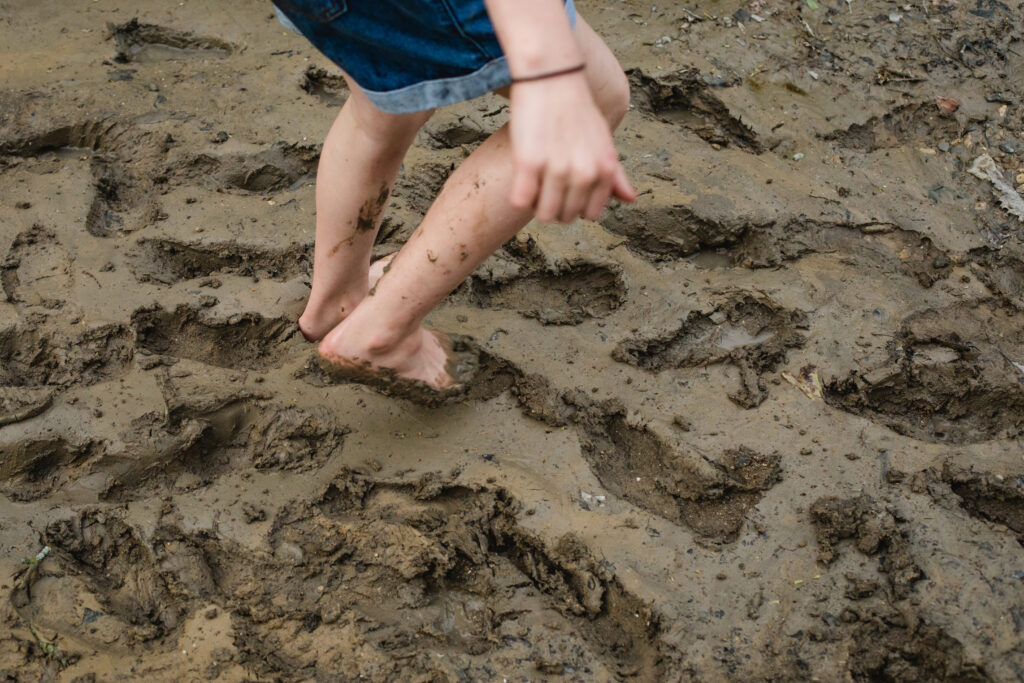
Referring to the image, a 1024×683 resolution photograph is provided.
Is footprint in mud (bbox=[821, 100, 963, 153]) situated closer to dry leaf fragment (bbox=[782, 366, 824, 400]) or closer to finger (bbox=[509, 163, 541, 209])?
dry leaf fragment (bbox=[782, 366, 824, 400])

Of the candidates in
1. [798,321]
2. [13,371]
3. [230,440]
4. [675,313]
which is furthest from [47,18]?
[798,321]

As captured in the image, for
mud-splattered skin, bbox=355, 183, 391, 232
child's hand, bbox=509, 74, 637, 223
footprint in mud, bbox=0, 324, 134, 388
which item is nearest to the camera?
child's hand, bbox=509, 74, 637, 223

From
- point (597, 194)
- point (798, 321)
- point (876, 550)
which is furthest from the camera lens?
point (798, 321)

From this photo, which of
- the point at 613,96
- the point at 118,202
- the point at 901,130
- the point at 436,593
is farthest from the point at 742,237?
the point at 118,202

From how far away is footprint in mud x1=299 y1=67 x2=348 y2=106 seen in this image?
2793mm

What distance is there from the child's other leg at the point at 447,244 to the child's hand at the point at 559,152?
1.47 ft

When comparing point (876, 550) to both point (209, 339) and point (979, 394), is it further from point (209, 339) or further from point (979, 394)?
point (209, 339)

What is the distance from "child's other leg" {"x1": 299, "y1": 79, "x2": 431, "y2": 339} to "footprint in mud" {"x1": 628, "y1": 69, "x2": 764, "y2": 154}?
4.16 ft

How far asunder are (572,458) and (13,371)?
1.25 metres

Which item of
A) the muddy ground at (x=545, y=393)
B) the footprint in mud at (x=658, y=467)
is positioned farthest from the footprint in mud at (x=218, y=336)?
the footprint in mud at (x=658, y=467)

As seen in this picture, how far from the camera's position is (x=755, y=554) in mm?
1729

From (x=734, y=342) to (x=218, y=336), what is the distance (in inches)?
48.9

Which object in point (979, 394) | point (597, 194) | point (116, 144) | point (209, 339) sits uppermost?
point (597, 194)

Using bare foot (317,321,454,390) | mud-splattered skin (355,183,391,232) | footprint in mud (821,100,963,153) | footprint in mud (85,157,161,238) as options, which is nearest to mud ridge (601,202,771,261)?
footprint in mud (821,100,963,153)
